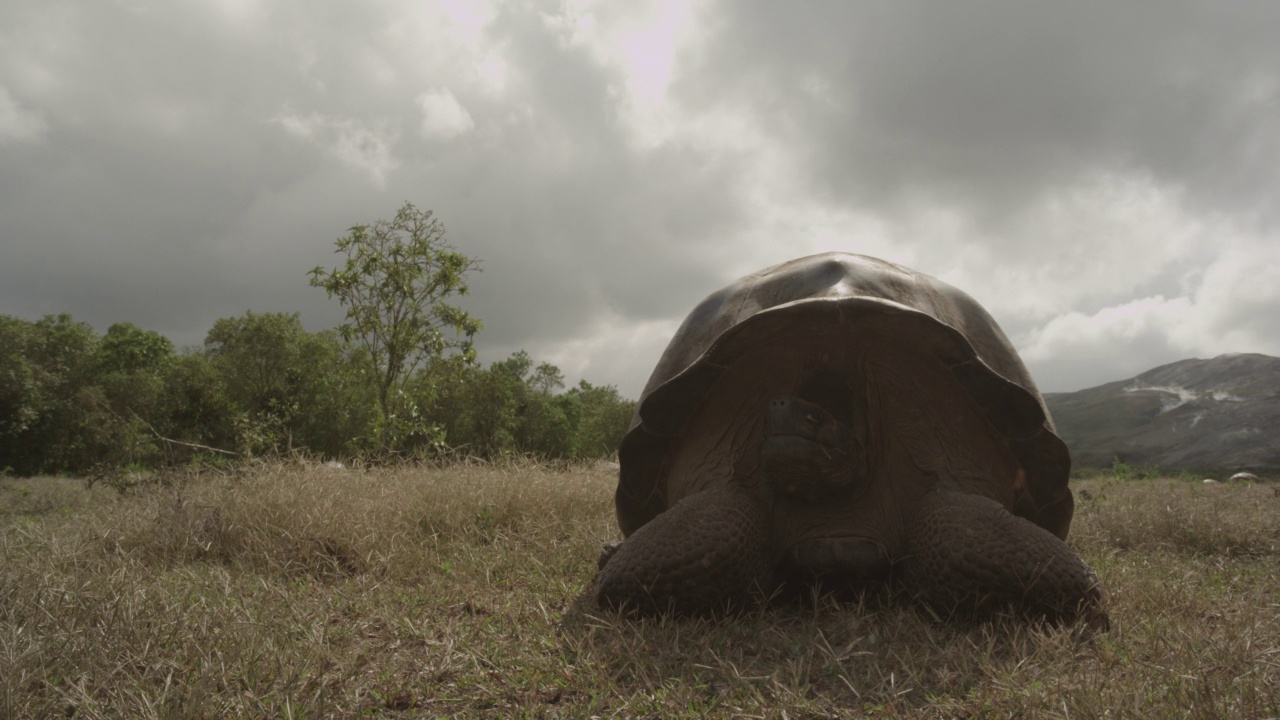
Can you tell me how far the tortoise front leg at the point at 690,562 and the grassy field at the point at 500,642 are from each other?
0.38 feet

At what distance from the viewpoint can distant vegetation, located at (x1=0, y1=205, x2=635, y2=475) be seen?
11430 mm

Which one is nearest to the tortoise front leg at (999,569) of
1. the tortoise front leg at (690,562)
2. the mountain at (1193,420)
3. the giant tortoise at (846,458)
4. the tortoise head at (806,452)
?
the giant tortoise at (846,458)

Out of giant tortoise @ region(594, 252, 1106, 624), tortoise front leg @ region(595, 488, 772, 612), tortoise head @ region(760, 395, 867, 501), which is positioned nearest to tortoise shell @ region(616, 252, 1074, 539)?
giant tortoise @ region(594, 252, 1106, 624)

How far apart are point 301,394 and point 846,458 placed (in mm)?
18703

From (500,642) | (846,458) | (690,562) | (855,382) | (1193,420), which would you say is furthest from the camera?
(1193,420)

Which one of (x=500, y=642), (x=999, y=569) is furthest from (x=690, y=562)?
(x=999, y=569)

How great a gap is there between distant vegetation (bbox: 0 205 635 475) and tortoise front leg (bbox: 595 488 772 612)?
4814 mm

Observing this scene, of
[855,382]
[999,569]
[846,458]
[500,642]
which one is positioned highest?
[855,382]

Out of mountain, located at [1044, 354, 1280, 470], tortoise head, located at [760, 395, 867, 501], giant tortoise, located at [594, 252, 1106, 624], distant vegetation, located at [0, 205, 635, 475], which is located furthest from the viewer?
mountain, located at [1044, 354, 1280, 470]

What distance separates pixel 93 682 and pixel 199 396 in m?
26.0

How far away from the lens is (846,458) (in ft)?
10.2

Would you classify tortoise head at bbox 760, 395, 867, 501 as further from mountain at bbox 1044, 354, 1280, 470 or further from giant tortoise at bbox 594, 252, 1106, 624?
mountain at bbox 1044, 354, 1280, 470

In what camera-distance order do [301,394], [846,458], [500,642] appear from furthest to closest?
[301,394], [846,458], [500,642]

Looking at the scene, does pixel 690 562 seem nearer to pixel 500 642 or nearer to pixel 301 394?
pixel 500 642
